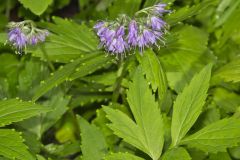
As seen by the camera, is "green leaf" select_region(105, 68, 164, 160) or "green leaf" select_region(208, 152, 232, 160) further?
"green leaf" select_region(208, 152, 232, 160)

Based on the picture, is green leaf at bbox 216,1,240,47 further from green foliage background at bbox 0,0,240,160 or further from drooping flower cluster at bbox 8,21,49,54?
drooping flower cluster at bbox 8,21,49,54

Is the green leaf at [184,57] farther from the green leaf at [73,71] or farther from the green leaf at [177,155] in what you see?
the green leaf at [177,155]

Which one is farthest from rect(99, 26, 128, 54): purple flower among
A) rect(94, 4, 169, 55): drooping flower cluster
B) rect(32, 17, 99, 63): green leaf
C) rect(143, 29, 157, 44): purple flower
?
rect(32, 17, 99, 63): green leaf

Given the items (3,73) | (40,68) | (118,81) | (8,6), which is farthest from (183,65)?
(8,6)

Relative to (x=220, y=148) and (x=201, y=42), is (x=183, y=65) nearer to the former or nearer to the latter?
(x=201, y=42)

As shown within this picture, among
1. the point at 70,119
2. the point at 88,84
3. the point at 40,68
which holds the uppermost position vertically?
the point at 40,68

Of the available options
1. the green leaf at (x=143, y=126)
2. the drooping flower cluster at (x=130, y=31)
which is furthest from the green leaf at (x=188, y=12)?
the green leaf at (x=143, y=126)

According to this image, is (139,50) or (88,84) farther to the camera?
(88,84)
